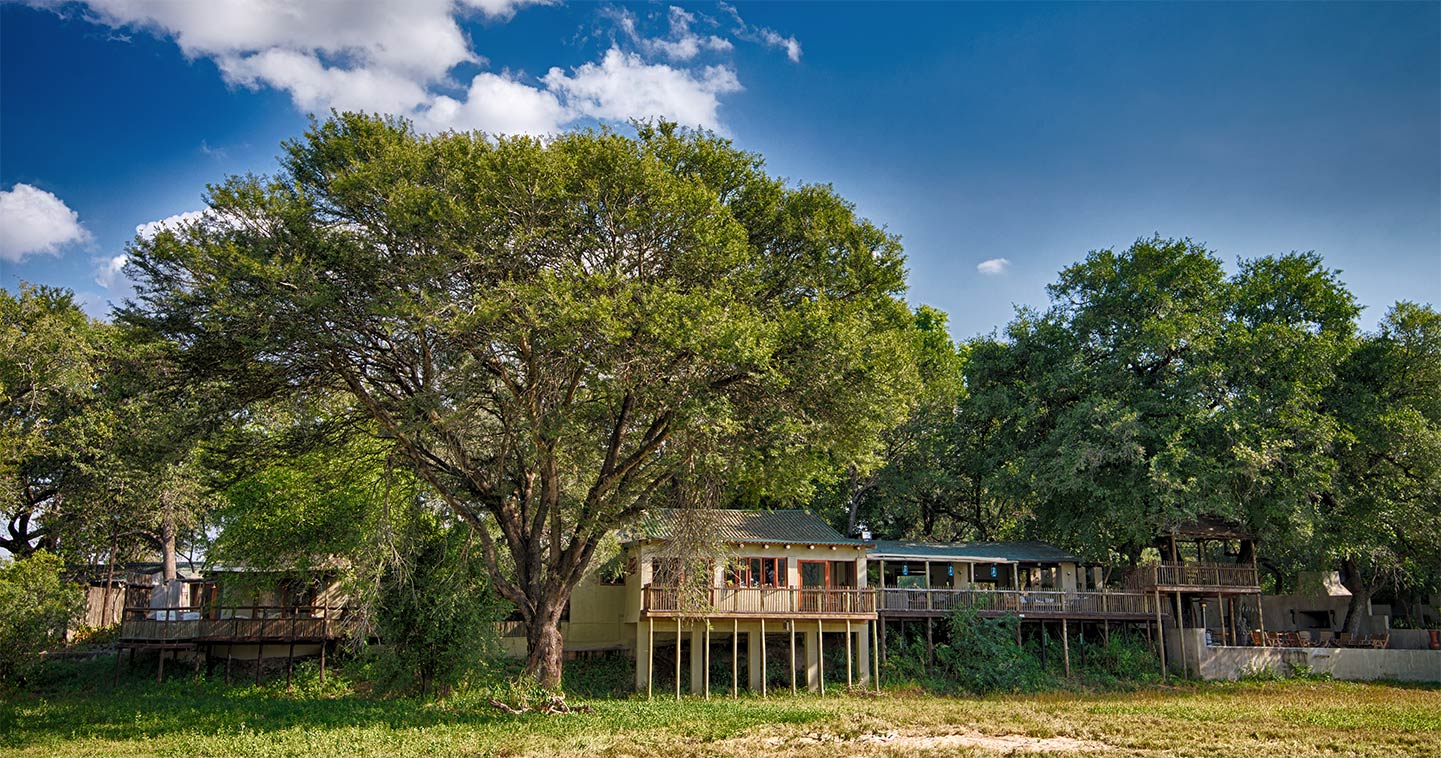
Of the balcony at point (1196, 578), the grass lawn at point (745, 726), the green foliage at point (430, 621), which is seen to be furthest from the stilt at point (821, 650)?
the balcony at point (1196, 578)

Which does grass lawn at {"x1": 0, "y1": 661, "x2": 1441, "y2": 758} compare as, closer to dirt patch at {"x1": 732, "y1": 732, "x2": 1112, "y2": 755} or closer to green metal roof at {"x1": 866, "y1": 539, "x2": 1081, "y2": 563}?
dirt patch at {"x1": 732, "y1": 732, "x2": 1112, "y2": 755}

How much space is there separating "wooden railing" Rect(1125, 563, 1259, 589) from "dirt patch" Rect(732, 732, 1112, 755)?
16.3 meters

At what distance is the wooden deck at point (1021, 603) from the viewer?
104 ft

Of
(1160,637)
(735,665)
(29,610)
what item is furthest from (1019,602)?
(29,610)

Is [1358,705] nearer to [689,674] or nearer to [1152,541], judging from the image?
[1152,541]

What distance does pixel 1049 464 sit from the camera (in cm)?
3259

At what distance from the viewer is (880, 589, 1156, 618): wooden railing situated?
104ft

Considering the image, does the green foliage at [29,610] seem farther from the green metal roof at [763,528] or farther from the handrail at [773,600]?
the handrail at [773,600]

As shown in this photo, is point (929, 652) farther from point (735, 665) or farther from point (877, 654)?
point (735, 665)

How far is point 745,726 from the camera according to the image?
20.3 m

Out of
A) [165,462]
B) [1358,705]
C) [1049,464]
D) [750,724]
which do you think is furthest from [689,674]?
[1358,705]

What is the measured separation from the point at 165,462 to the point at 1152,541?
30.9 m

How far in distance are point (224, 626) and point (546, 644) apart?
43.7ft

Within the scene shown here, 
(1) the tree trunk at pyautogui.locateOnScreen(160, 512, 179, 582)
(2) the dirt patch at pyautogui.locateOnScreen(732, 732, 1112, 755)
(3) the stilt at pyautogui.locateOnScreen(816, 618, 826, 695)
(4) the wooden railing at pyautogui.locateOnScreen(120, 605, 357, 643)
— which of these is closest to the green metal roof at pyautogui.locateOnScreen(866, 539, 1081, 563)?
(3) the stilt at pyautogui.locateOnScreen(816, 618, 826, 695)
